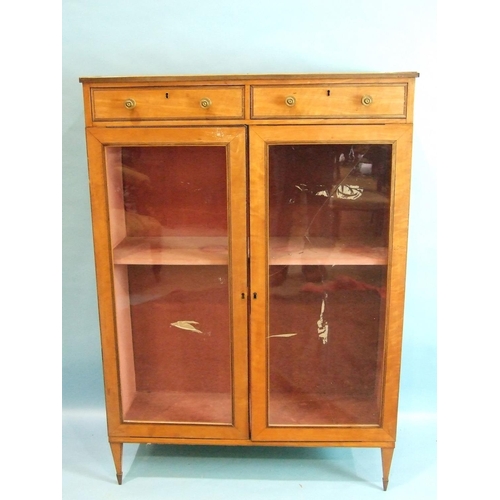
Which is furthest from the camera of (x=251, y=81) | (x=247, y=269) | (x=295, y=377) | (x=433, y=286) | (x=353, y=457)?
(x=433, y=286)

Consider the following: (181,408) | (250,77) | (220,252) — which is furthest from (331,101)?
(181,408)

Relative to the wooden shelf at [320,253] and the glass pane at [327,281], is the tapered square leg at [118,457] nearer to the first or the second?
the glass pane at [327,281]

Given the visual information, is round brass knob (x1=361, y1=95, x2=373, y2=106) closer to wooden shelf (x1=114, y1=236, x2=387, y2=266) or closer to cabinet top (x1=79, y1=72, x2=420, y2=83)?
cabinet top (x1=79, y1=72, x2=420, y2=83)

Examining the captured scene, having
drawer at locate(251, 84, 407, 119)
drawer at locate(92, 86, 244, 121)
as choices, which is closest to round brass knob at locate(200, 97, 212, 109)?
drawer at locate(92, 86, 244, 121)

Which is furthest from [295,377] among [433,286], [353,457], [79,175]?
[79,175]

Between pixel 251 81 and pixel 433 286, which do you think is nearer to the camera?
pixel 251 81

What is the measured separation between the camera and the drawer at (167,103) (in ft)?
5.36

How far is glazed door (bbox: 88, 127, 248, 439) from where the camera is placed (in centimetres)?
170

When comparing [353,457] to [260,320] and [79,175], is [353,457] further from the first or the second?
[79,175]

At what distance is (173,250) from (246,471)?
2.72ft

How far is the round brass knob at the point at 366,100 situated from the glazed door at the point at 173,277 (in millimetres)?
378

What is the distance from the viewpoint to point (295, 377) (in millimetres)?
1887

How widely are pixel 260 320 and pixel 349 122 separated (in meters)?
0.67

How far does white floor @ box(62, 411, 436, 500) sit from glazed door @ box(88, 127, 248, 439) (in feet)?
0.63
